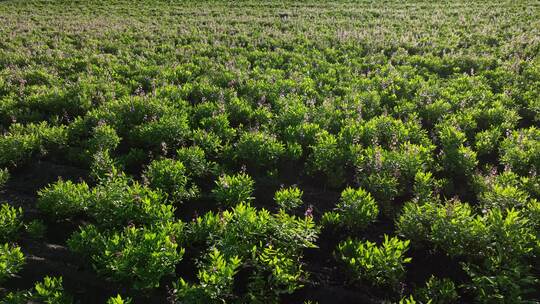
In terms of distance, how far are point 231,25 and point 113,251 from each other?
62.9 ft

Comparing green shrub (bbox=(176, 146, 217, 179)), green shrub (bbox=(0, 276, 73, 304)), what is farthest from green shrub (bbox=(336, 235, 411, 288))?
green shrub (bbox=(0, 276, 73, 304))

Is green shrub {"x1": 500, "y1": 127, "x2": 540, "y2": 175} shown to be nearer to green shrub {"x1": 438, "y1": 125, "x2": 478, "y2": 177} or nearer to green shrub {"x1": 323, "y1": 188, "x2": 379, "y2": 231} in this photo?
green shrub {"x1": 438, "y1": 125, "x2": 478, "y2": 177}

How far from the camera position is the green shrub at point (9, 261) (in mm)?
5129

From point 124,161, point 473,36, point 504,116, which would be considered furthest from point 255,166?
point 473,36

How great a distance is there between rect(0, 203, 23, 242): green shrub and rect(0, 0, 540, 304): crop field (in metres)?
0.05

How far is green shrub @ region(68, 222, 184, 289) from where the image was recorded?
203 inches

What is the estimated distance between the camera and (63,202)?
636 centimetres

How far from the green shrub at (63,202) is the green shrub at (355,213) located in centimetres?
414

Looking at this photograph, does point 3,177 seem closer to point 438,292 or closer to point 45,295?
point 45,295

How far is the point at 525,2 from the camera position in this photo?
81.8ft

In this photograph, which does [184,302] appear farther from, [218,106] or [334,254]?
[218,106]

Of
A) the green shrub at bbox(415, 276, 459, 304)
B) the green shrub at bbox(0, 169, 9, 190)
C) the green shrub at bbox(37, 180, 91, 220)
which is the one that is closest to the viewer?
the green shrub at bbox(415, 276, 459, 304)

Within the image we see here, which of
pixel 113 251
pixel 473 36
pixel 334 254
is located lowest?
pixel 334 254

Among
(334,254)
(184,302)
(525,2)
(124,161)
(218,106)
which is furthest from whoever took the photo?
(525,2)
